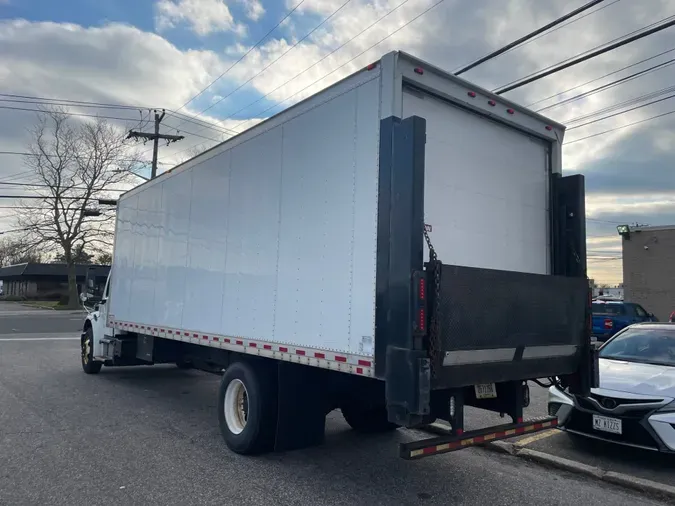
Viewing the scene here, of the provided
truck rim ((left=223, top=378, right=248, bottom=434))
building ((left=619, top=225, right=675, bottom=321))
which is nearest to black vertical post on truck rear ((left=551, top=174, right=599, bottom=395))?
truck rim ((left=223, top=378, right=248, bottom=434))

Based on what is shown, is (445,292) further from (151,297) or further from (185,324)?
(151,297)

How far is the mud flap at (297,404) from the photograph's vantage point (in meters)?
5.54

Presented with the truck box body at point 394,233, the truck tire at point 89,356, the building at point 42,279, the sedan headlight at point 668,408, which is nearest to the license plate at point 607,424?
the sedan headlight at point 668,408

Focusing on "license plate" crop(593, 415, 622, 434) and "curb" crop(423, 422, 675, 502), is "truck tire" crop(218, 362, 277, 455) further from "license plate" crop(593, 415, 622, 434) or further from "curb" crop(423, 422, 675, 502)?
"license plate" crop(593, 415, 622, 434)

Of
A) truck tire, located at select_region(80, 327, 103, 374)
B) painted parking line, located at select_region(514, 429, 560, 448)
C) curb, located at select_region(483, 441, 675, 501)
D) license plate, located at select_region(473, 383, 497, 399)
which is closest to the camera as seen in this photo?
license plate, located at select_region(473, 383, 497, 399)

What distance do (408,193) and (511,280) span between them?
1278mm

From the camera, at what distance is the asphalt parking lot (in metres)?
4.75

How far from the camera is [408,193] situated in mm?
4078

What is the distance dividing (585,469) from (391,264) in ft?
10.4

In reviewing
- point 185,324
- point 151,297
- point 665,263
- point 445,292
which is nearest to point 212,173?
point 185,324

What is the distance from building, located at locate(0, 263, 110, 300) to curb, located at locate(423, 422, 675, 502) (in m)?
56.7

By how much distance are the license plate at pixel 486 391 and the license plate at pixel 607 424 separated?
1.66 m

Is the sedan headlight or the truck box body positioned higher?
the truck box body

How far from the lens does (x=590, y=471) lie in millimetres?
5363
